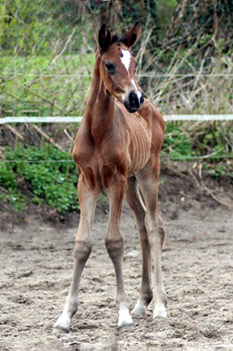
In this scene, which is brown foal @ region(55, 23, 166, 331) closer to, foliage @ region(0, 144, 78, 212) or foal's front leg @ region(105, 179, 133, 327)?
foal's front leg @ region(105, 179, 133, 327)

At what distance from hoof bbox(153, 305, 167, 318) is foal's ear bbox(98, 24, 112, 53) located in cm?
208

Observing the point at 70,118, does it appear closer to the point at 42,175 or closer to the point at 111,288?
the point at 42,175

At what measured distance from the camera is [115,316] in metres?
5.69

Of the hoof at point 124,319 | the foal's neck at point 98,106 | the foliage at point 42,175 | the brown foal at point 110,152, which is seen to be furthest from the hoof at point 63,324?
the foliage at point 42,175

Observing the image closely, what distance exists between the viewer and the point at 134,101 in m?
5.02

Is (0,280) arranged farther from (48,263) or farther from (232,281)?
(232,281)

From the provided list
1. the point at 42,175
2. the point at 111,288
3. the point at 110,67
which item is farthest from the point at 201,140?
the point at 110,67

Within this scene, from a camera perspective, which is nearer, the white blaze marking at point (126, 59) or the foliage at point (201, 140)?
the white blaze marking at point (126, 59)

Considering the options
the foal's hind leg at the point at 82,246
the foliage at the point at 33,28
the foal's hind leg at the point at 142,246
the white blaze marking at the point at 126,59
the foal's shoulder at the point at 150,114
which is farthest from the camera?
the foliage at the point at 33,28

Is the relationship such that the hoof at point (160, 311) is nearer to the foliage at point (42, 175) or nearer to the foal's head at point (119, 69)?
the foal's head at point (119, 69)

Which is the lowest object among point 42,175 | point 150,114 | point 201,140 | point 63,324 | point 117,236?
point 63,324

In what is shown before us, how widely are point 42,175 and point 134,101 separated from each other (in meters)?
5.13

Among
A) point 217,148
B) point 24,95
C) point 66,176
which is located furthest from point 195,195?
point 24,95

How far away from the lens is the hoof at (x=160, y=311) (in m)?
5.66
